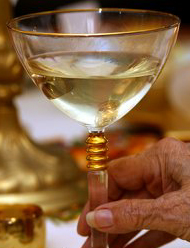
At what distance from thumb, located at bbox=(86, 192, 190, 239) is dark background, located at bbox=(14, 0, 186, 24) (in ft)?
3.54

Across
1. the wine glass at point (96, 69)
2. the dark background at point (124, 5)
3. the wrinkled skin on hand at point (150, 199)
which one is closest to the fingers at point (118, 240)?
the wrinkled skin on hand at point (150, 199)

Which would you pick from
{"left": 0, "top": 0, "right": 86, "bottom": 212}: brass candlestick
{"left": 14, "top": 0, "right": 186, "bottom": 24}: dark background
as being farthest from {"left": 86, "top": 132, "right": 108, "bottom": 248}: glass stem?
{"left": 14, "top": 0, "right": 186, "bottom": 24}: dark background

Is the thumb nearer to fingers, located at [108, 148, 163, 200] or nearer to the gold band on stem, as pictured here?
the gold band on stem

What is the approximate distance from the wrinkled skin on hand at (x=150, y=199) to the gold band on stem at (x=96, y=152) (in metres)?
0.04

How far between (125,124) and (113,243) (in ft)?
2.25

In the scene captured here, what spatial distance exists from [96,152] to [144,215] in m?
0.08

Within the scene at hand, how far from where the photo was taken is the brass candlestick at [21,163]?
3.47 feet

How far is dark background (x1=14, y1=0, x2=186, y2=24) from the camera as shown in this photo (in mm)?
1717

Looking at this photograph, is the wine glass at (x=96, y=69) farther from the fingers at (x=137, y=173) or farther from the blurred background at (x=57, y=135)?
the blurred background at (x=57, y=135)

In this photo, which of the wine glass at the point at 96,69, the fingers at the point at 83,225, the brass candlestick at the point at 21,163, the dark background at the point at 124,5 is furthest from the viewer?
the dark background at the point at 124,5

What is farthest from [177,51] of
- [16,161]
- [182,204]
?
[182,204]

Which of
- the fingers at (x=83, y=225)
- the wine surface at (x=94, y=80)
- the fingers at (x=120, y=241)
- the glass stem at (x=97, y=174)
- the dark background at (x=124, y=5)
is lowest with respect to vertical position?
the fingers at (x=120, y=241)

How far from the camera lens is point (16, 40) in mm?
669

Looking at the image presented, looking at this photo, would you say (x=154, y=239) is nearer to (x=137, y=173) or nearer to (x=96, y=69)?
(x=137, y=173)
